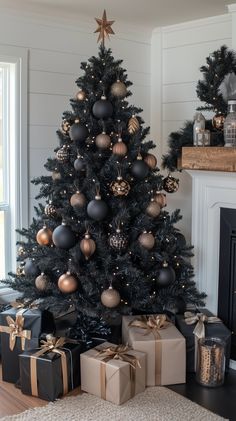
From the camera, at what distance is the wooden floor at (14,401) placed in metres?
2.54

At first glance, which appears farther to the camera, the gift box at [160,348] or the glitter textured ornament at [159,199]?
the glitter textured ornament at [159,199]

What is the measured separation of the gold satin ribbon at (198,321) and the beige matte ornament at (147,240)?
515 mm

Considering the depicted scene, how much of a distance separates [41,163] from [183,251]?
1227 mm

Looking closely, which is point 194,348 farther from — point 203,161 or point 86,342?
point 203,161

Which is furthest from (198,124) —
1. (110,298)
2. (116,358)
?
(116,358)

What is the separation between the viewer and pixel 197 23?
12.3 ft

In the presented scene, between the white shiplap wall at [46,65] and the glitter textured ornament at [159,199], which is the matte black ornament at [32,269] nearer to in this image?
the white shiplap wall at [46,65]

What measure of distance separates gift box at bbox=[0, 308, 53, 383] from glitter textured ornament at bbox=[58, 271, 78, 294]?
0.20 metres

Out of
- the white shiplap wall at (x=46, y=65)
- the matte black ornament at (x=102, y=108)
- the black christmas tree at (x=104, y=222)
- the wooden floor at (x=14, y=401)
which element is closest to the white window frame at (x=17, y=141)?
the white shiplap wall at (x=46, y=65)

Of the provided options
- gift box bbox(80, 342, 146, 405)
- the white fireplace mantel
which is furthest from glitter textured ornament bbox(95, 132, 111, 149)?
gift box bbox(80, 342, 146, 405)

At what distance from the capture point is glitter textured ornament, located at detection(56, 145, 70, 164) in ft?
9.61

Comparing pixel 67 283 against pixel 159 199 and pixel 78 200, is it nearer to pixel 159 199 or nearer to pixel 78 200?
pixel 78 200

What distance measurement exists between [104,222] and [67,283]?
41 centimetres

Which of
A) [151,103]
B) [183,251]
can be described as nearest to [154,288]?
[183,251]
